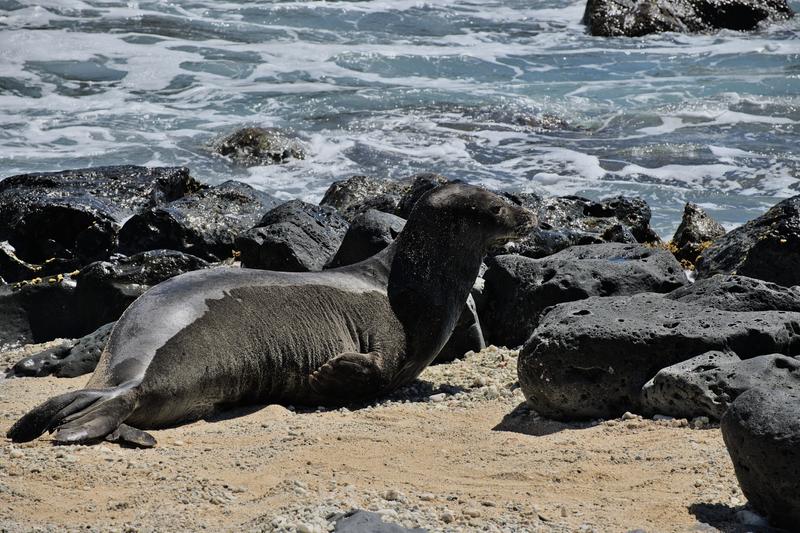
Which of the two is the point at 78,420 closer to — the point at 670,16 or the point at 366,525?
the point at 366,525

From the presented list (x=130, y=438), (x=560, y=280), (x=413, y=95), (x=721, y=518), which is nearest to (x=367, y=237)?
(x=560, y=280)

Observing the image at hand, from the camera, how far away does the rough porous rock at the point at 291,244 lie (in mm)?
8188

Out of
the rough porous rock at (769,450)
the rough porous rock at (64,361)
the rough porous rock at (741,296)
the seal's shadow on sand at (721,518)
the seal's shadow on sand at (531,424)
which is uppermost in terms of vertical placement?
the rough porous rock at (769,450)

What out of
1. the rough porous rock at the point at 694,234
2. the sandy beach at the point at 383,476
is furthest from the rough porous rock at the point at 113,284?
the rough porous rock at the point at 694,234

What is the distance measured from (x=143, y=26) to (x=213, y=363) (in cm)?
1901

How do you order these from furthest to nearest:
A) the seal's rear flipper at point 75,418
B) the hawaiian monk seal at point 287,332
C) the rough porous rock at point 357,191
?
the rough porous rock at point 357,191 → the hawaiian monk seal at point 287,332 → the seal's rear flipper at point 75,418

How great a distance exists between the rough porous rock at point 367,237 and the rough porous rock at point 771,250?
2.53 m

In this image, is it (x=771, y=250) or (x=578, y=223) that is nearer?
(x=771, y=250)

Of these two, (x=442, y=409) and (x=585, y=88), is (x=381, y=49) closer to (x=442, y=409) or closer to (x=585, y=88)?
(x=585, y=88)

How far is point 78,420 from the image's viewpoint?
5109mm

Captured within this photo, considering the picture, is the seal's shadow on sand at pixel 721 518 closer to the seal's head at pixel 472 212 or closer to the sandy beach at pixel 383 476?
the sandy beach at pixel 383 476

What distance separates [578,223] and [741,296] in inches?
154

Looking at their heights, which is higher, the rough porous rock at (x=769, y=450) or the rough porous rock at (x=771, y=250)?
the rough porous rock at (x=769, y=450)

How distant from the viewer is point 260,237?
27.5ft
